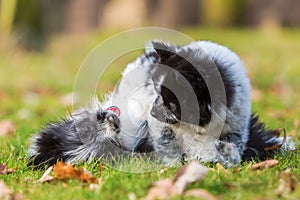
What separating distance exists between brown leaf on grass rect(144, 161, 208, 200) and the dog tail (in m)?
0.99

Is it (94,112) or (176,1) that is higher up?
(94,112)

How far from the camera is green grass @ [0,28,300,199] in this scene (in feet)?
11.5

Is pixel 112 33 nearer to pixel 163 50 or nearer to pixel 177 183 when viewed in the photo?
pixel 163 50

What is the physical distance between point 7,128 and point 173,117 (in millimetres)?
2765

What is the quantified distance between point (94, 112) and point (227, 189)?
1.43m

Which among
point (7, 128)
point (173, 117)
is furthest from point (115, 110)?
point (7, 128)

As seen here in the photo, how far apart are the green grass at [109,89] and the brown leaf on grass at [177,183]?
2.1 inches

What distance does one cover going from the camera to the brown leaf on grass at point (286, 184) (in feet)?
11.1

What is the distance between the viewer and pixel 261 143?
464 centimetres

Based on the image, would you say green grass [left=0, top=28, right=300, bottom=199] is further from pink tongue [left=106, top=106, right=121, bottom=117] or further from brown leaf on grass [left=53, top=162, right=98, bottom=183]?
pink tongue [left=106, top=106, right=121, bottom=117]

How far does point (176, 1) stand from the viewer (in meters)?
20.4

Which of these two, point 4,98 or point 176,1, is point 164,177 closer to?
point 4,98

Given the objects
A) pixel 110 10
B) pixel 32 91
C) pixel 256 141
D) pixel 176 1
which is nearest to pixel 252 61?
pixel 32 91

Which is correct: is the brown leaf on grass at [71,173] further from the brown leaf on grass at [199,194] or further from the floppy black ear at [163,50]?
the floppy black ear at [163,50]
